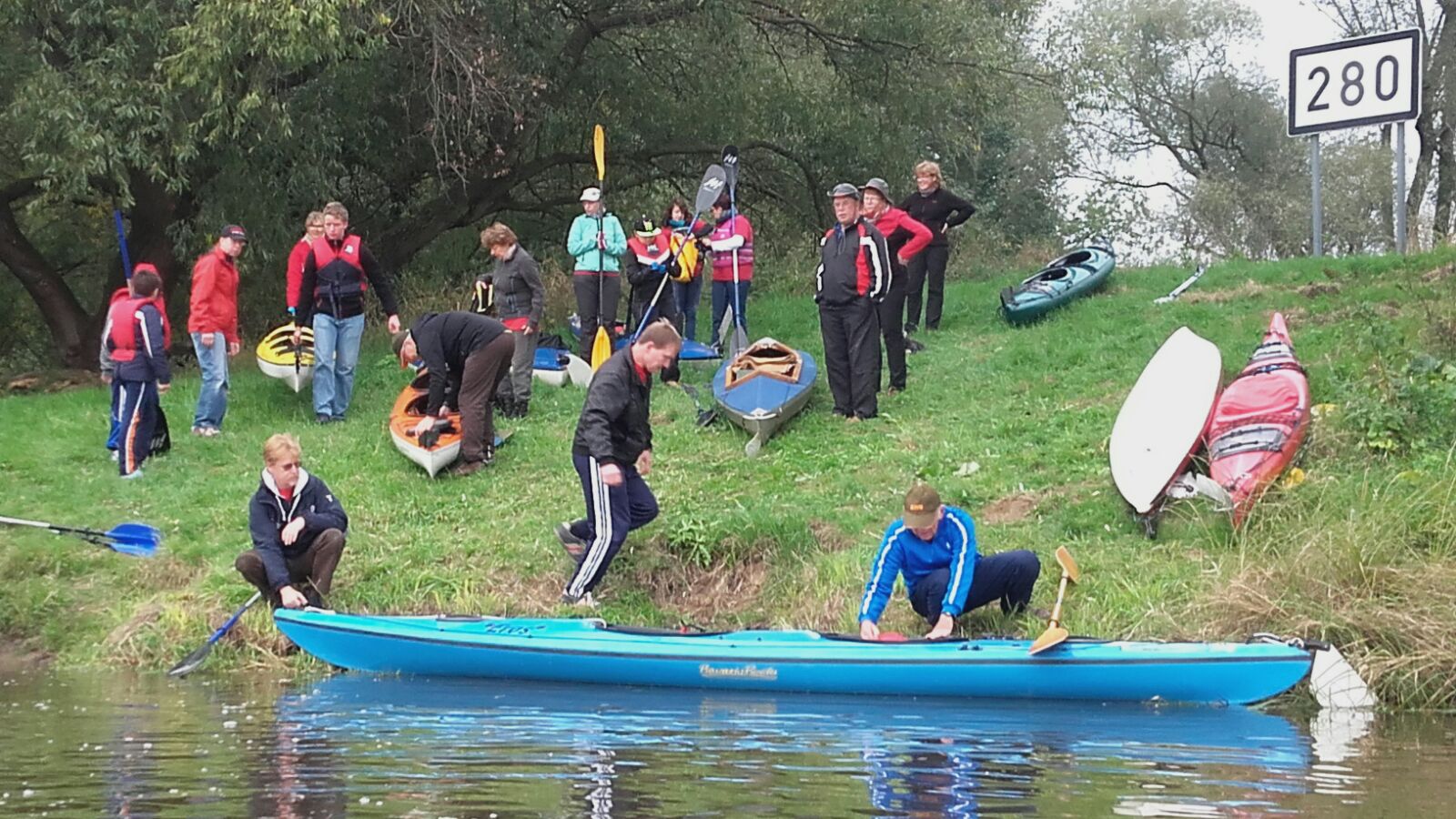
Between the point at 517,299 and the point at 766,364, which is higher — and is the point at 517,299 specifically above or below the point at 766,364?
above

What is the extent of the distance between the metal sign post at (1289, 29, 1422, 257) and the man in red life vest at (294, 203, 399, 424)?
8142mm

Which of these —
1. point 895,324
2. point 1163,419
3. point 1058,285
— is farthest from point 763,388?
point 1058,285

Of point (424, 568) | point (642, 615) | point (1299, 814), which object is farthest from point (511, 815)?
point (424, 568)

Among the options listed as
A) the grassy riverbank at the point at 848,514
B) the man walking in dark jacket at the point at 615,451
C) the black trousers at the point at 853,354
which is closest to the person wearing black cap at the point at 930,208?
the grassy riverbank at the point at 848,514

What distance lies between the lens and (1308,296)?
14266mm

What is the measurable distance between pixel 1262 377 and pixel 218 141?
922 cm

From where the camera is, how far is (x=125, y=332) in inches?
455

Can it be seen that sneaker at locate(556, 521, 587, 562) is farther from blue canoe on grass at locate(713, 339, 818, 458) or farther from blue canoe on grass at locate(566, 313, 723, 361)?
blue canoe on grass at locate(566, 313, 723, 361)

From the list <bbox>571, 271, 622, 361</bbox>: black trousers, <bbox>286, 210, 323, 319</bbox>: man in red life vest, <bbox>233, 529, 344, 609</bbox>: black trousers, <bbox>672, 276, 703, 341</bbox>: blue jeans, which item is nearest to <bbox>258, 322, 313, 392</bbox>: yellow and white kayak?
<bbox>286, 210, 323, 319</bbox>: man in red life vest

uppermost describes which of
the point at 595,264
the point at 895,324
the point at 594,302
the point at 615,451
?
the point at 595,264

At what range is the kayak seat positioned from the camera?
39.7 ft

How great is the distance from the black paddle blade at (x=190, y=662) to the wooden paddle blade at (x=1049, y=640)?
4541mm

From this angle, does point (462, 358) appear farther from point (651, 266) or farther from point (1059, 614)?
point (1059, 614)

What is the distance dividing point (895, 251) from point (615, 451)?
16.4 feet
